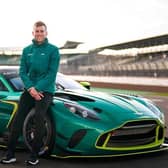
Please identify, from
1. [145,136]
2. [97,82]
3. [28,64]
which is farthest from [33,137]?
[97,82]

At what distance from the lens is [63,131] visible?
5.50 m

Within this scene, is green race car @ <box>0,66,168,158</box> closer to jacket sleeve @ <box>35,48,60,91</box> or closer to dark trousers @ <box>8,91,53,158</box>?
dark trousers @ <box>8,91,53,158</box>

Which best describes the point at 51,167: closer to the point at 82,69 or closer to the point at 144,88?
the point at 144,88

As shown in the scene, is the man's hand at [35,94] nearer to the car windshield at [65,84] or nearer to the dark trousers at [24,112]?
the dark trousers at [24,112]

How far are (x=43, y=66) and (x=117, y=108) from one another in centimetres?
107

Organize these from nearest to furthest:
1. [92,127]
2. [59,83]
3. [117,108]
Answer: [92,127] < [117,108] < [59,83]

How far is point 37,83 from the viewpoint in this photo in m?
5.38

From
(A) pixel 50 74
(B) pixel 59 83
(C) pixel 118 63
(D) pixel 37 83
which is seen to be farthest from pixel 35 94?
(C) pixel 118 63

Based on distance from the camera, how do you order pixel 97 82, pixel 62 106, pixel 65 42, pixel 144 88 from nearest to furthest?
pixel 62 106 < pixel 144 88 < pixel 97 82 < pixel 65 42

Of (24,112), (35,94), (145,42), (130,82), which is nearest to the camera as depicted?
(35,94)

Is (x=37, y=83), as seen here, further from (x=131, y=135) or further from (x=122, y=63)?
(x=122, y=63)

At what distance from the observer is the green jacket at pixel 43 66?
536 cm

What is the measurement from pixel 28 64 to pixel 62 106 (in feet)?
2.08

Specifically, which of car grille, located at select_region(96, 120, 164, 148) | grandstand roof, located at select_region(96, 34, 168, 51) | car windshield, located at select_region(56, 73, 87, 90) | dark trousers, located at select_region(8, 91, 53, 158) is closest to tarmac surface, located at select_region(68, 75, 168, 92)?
grandstand roof, located at select_region(96, 34, 168, 51)
